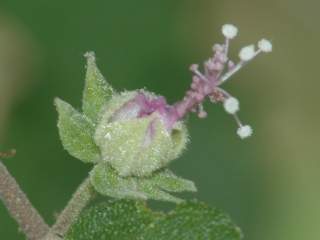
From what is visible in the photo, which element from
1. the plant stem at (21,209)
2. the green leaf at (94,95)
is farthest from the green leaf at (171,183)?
the plant stem at (21,209)

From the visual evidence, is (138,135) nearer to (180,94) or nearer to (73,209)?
(73,209)

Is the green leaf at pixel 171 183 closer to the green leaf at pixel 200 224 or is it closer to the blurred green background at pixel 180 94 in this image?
the green leaf at pixel 200 224

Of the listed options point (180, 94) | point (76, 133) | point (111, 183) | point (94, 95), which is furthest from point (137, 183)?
point (180, 94)

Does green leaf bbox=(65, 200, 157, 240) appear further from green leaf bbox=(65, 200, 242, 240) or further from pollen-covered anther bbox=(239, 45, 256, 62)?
pollen-covered anther bbox=(239, 45, 256, 62)

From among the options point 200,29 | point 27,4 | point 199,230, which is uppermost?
point 200,29

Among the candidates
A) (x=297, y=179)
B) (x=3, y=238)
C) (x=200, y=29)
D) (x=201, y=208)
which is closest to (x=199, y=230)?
(x=201, y=208)

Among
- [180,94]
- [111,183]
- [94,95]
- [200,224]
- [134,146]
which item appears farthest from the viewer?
[180,94]

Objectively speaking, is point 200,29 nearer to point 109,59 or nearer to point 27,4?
point 109,59
